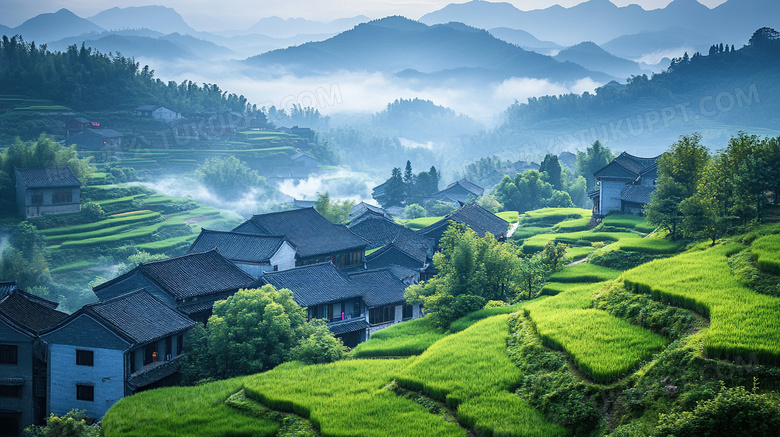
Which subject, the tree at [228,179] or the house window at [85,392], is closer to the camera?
the house window at [85,392]

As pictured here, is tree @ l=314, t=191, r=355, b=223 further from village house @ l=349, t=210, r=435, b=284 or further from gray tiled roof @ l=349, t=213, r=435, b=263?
village house @ l=349, t=210, r=435, b=284

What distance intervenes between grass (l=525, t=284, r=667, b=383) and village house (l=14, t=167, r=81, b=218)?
46.6 m

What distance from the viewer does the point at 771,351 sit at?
12.0 meters

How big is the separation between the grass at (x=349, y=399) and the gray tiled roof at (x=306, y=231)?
19396 mm

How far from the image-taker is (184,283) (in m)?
29.2

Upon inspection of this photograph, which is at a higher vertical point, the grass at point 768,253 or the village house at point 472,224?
the grass at point 768,253

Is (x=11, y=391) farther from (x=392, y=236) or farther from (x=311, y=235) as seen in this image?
(x=392, y=236)

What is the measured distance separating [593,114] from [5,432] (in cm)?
15241

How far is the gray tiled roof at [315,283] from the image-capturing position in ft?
104

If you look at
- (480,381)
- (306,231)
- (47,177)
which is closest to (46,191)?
(47,177)

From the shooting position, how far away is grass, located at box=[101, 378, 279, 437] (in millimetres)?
16203

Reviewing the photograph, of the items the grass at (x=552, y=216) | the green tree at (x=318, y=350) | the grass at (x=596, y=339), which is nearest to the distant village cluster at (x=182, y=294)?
the green tree at (x=318, y=350)

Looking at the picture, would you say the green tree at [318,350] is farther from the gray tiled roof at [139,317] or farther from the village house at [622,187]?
the village house at [622,187]

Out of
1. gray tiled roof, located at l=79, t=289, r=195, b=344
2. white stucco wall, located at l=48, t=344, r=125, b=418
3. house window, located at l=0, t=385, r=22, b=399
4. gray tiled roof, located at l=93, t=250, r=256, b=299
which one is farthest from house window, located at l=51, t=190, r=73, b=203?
white stucco wall, located at l=48, t=344, r=125, b=418
